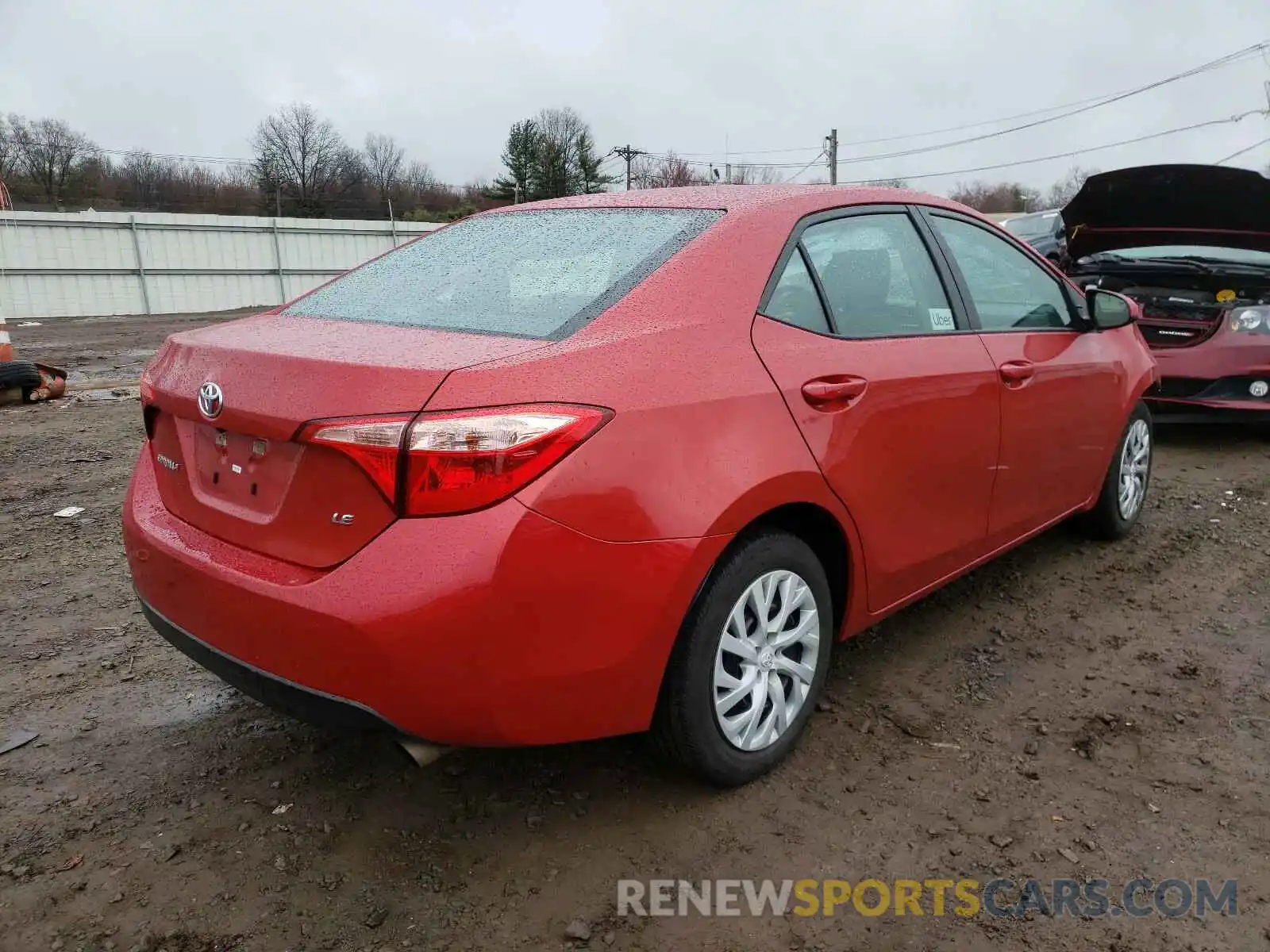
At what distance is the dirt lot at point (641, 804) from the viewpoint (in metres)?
1.98

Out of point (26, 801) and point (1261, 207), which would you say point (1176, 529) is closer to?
point (1261, 207)

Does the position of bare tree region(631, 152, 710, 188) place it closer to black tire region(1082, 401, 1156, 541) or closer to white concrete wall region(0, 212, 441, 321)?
white concrete wall region(0, 212, 441, 321)

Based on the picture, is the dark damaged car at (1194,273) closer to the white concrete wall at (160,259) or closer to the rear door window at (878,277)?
the rear door window at (878,277)

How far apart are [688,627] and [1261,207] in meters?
6.16

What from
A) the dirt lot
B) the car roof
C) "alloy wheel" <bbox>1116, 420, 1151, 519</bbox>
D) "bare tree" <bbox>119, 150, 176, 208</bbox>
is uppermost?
"bare tree" <bbox>119, 150, 176, 208</bbox>

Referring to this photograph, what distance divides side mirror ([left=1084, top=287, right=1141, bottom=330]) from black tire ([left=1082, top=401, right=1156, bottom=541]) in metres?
0.50

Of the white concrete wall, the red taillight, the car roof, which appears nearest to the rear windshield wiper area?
the car roof

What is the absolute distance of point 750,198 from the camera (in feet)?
8.62

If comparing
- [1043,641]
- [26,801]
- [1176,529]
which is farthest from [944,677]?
[26,801]

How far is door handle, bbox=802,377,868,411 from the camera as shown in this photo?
237 cm

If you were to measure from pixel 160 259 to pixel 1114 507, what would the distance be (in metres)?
25.0

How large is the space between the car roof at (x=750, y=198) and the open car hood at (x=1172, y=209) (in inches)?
173

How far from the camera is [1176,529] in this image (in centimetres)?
455

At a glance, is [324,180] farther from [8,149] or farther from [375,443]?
[375,443]
